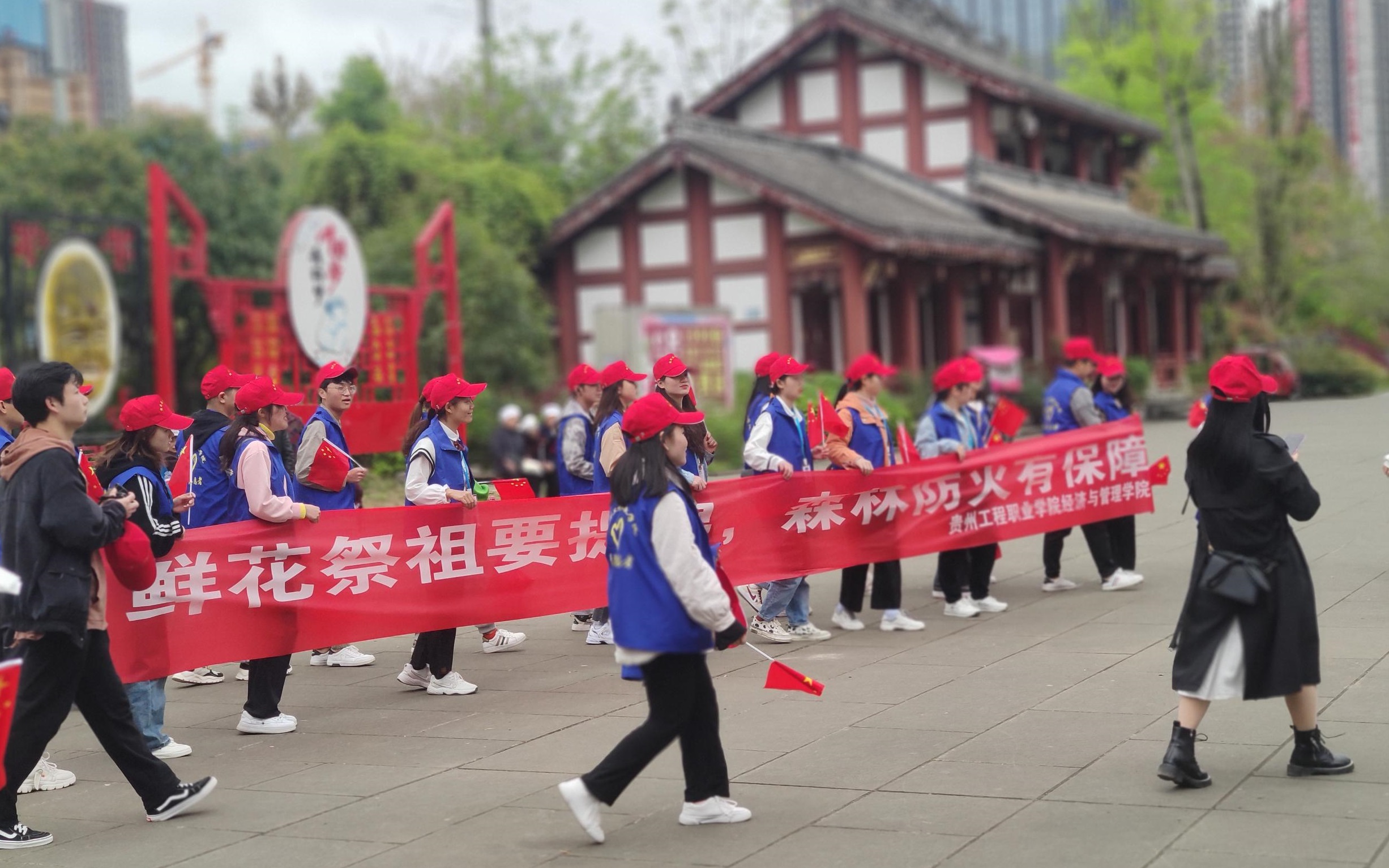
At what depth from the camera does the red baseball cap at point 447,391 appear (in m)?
8.49

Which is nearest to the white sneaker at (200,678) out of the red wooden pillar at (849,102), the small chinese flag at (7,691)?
the small chinese flag at (7,691)

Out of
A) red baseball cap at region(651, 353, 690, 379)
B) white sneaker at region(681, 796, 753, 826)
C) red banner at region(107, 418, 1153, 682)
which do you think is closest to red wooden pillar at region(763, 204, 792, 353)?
red banner at region(107, 418, 1153, 682)

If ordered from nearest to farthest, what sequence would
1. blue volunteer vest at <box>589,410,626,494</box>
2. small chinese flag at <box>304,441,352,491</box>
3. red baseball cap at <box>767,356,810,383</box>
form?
small chinese flag at <box>304,441,352,491</box> → blue volunteer vest at <box>589,410,626,494</box> → red baseball cap at <box>767,356,810,383</box>

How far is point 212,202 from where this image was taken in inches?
1199

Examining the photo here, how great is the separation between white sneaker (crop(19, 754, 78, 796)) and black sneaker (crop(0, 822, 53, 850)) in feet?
3.14

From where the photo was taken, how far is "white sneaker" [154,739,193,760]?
755 centimetres

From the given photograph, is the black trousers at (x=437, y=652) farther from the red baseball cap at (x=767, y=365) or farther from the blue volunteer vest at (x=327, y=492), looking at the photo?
the red baseball cap at (x=767, y=365)

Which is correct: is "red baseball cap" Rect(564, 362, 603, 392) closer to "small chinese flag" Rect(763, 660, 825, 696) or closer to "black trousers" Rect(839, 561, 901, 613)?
"black trousers" Rect(839, 561, 901, 613)

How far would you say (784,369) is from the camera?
971cm

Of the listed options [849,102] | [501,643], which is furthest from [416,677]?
[849,102]

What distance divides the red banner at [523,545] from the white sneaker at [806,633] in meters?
0.40

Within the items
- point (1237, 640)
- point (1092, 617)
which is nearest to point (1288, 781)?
point (1237, 640)

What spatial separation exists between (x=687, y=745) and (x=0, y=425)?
410 cm

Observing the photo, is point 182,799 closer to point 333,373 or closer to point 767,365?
point 333,373
